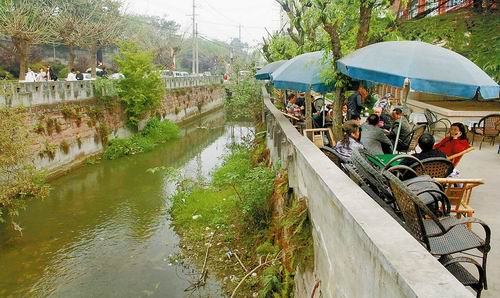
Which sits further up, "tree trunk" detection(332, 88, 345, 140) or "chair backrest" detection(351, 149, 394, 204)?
"tree trunk" detection(332, 88, 345, 140)

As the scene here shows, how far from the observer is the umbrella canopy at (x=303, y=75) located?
22.4 ft

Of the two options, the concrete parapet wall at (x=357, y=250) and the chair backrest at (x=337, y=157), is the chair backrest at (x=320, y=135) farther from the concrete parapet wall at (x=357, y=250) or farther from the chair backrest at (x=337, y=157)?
the concrete parapet wall at (x=357, y=250)

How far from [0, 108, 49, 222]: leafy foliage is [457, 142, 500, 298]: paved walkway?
878 cm

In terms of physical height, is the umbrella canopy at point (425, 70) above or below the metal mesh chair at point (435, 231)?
above

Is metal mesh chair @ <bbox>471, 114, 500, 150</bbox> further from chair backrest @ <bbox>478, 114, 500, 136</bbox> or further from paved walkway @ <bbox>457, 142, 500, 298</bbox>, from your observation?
paved walkway @ <bbox>457, 142, 500, 298</bbox>

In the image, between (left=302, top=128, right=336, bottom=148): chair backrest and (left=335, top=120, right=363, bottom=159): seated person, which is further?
(left=302, top=128, right=336, bottom=148): chair backrest

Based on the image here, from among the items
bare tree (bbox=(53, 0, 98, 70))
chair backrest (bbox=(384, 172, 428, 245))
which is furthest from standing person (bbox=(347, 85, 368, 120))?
bare tree (bbox=(53, 0, 98, 70))

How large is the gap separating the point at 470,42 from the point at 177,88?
791 inches

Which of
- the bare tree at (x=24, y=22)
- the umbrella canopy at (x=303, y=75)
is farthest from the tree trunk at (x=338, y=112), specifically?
the bare tree at (x=24, y=22)

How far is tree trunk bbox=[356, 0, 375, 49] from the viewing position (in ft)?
19.5

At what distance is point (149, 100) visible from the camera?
1959 cm

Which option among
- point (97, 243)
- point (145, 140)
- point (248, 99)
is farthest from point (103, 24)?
point (97, 243)

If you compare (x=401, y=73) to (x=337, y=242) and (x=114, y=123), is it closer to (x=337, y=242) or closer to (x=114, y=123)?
(x=337, y=242)

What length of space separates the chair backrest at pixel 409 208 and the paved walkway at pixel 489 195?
0.73 meters
